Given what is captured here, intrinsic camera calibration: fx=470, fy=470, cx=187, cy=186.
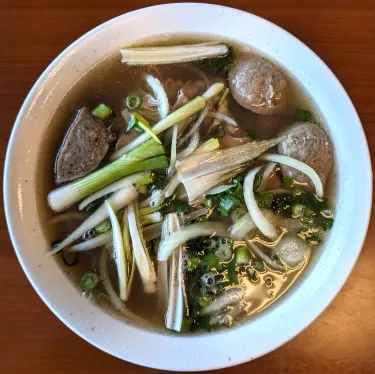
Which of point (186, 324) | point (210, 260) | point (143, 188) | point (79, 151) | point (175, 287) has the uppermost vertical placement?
point (79, 151)

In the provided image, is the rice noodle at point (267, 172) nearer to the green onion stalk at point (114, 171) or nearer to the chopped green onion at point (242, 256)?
the chopped green onion at point (242, 256)

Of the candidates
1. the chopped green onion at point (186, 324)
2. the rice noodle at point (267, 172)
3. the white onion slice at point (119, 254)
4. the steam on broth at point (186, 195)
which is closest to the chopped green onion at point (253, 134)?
the steam on broth at point (186, 195)

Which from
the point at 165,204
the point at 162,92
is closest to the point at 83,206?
the point at 165,204

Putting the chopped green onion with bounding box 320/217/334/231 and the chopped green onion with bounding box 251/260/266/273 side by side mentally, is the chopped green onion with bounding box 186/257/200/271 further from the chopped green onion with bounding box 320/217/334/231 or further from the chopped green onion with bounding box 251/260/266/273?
the chopped green onion with bounding box 320/217/334/231

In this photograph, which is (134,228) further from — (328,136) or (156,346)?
(328,136)

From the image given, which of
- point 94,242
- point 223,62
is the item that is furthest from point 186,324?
point 223,62

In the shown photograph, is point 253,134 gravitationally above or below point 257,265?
above

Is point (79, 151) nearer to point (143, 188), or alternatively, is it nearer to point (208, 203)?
point (143, 188)
